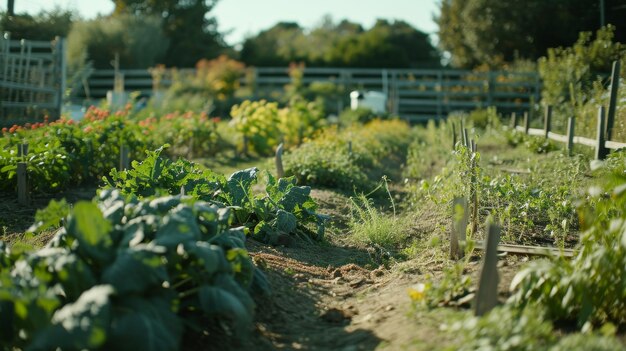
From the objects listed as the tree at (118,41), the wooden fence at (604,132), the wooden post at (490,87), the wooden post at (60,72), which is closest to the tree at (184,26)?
the tree at (118,41)

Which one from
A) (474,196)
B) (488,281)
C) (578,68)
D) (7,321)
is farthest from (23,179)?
(578,68)

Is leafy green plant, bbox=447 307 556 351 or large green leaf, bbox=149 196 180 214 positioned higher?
large green leaf, bbox=149 196 180 214

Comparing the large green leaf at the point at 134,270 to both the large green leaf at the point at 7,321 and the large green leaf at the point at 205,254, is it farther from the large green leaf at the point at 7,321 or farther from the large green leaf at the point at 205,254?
the large green leaf at the point at 7,321

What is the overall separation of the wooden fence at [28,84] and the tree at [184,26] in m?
21.3

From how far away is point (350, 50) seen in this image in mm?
32344

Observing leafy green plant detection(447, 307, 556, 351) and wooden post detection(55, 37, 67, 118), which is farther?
wooden post detection(55, 37, 67, 118)

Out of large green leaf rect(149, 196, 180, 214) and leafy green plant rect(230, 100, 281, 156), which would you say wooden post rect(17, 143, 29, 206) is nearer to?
large green leaf rect(149, 196, 180, 214)

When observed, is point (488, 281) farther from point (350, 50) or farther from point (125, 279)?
point (350, 50)

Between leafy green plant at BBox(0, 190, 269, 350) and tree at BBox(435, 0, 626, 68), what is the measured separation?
900 inches

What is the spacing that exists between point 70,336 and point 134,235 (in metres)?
0.69

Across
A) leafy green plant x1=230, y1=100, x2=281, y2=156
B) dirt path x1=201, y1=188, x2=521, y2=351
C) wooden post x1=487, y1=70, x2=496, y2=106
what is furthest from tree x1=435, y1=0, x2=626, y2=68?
dirt path x1=201, y1=188, x2=521, y2=351

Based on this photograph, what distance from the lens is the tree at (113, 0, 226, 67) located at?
34781 mm

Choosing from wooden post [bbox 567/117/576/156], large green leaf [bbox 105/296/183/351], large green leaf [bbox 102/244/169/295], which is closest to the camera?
large green leaf [bbox 105/296/183/351]

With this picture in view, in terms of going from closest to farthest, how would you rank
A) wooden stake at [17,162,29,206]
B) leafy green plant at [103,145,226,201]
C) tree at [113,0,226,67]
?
leafy green plant at [103,145,226,201] < wooden stake at [17,162,29,206] < tree at [113,0,226,67]
